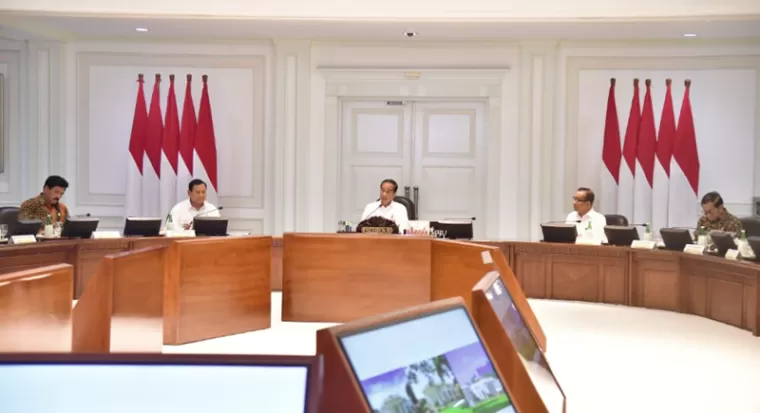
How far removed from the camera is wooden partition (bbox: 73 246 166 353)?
131 inches

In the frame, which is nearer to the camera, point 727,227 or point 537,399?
point 537,399

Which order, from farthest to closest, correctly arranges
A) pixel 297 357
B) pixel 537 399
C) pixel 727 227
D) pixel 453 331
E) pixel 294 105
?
pixel 294 105
pixel 727 227
pixel 537 399
pixel 453 331
pixel 297 357

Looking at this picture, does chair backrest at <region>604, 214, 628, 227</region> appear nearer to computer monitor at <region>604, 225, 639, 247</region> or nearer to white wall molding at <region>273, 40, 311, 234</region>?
computer monitor at <region>604, 225, 639, 247</region>

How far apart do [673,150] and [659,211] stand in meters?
0.69

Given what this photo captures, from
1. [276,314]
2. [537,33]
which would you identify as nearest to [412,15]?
[537,33]

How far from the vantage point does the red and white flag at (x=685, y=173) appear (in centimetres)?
848

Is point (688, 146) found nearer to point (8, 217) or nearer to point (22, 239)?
point (22, 239)

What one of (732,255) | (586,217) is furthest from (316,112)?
(732,255)

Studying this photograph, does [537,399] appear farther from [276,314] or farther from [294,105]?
[294,105]

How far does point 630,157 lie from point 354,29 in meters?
3.35

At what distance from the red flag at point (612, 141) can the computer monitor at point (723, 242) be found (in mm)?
2400

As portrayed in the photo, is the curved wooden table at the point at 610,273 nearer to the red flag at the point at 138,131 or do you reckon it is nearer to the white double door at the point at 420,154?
the white double door at the point at 420,154

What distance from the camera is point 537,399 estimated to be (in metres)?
2.14

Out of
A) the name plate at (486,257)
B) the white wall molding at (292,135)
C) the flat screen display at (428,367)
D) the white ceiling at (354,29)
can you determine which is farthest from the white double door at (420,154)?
the flat screen display at (428,367)
